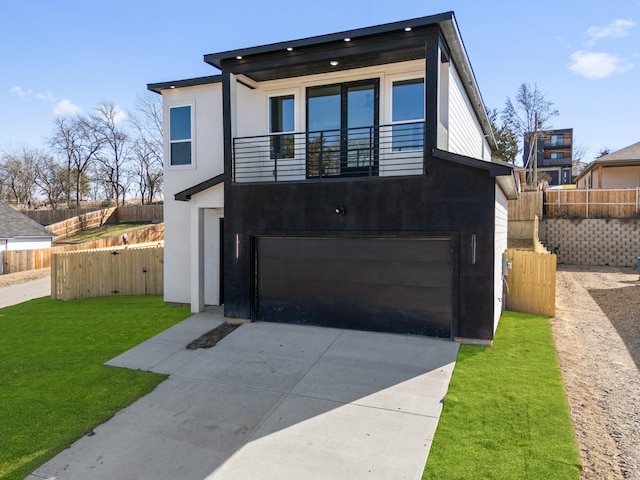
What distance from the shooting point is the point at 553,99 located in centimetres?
3875

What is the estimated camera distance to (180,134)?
11.0 metres

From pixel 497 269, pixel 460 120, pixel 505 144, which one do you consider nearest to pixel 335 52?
pixel 460 120

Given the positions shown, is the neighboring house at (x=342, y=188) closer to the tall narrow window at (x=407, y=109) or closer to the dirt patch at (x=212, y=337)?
the tall narrow window at (x=407, y=109)

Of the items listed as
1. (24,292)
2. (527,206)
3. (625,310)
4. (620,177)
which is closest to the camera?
(625,310)

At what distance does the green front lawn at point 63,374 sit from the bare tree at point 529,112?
38.8 m

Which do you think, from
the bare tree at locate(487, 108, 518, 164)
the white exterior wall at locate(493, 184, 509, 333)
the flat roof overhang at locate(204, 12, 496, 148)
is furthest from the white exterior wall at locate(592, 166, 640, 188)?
the white exterior wall at locate(493, 184, 509, 333)

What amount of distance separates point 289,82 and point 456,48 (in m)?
3.87

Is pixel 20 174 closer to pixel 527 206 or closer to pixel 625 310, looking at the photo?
pixel 527 206

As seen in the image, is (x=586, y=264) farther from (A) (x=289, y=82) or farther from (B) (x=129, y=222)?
(B) (x=129, y=222)

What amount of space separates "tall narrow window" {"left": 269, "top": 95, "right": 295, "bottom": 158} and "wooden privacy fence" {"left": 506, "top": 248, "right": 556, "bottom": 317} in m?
6.29

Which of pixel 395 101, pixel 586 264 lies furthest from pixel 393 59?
pixel 586 264

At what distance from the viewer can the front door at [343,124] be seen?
30.0 feet

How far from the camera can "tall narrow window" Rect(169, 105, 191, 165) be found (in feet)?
35.9

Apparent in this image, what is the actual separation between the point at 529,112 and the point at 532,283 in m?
36.2
